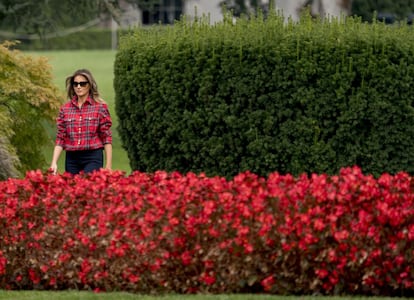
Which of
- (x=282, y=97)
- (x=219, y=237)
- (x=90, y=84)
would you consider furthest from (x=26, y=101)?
(x=219, y=237)

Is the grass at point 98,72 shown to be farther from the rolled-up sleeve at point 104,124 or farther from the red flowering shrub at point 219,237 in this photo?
the red flowering shrub at point 219,237

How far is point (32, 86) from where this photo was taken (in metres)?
15.5

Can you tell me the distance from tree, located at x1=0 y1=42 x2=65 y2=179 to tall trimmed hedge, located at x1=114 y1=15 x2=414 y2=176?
2805 mm

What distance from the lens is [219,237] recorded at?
28.6 feet

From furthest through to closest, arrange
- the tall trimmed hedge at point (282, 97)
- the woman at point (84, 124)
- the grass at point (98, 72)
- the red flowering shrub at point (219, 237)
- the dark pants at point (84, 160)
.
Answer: the grass at point (98, 72) → the tall trimmed hedge at point (282, 97) → the dark pants at point (84, 160) → the woman at point (84, 124) → the red flowering shrub at point (219, 237)

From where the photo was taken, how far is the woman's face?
11680 millimetres

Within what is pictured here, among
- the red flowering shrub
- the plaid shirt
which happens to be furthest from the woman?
the red flowering shrub

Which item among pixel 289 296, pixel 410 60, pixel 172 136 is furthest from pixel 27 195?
pixel 410 60

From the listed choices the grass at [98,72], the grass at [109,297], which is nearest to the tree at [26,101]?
the grass at [98,72]

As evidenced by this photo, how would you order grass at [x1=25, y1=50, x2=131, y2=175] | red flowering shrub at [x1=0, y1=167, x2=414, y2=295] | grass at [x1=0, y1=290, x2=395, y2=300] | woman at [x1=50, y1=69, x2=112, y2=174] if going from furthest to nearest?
1. grass at [x1=25, y1=50, x2=131, y2=175]
2. woman at [x1=50, y1=69, x2=112, y2=174]
3. red flowering shrub at [x1=0, y1=167, x2=414, y2=295]
4. grass at [x1=0, y1=290, x2=395, y2=300]

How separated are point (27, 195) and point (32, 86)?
602 centimetres

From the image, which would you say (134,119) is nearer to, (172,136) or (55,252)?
(172,136)

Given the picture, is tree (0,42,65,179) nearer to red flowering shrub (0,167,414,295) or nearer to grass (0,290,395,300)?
red flowering shrub (0,167,414,295)

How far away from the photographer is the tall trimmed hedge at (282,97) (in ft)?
40.4
